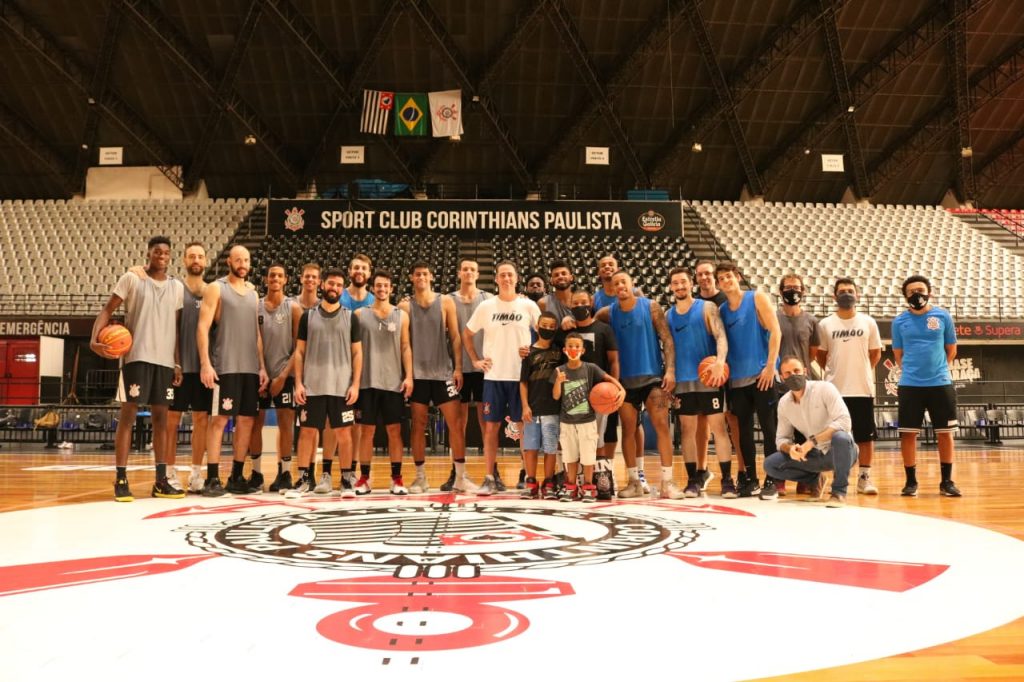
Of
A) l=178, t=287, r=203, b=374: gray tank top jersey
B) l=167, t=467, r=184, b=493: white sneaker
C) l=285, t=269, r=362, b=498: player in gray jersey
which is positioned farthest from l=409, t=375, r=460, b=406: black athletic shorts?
l=167, t=467, r=184, b=493: white sneaker

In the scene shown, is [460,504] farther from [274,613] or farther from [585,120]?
[585,120]

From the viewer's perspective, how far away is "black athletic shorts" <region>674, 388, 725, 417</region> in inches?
208

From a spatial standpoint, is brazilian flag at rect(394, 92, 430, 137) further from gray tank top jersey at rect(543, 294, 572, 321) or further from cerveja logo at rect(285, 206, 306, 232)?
gray tank top jersey at rect(543, 294, 572, 321)

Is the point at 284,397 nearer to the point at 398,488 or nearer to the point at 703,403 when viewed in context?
the point at 398,488

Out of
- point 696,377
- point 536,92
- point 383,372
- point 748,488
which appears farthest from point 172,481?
point 536,92

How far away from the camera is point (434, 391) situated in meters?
5.72

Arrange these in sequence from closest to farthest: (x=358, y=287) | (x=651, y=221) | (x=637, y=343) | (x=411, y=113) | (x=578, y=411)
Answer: (x=578, y=411) → (x=637, y=343) → (x=358, y=287) → (x=411, y=113) → (x=651, y=221)

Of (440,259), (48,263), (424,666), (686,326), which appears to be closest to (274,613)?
(424,666)

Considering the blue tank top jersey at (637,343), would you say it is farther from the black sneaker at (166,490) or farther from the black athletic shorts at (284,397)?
the black sneaker at (166,490)

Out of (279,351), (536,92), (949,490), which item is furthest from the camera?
(536,92)

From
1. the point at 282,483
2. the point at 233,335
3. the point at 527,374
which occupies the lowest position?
the point at 282,483

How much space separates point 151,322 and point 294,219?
52.5ft

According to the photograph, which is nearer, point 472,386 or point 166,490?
point 166,490

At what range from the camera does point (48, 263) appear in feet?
64.6
